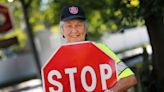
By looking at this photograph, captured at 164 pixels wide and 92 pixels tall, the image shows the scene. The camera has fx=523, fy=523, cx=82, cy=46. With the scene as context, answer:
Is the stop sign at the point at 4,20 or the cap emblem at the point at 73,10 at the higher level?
the cap emblem at the point at 73,10

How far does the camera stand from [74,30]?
405 cm

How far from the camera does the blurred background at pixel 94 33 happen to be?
9.15 m

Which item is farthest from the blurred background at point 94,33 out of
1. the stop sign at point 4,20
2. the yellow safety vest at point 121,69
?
the yellow safety vest at point 121,69

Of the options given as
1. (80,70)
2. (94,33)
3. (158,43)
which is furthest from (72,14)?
(94,33)

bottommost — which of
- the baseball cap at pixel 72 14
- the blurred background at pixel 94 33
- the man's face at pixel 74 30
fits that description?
the blurred background at pixel 94 33

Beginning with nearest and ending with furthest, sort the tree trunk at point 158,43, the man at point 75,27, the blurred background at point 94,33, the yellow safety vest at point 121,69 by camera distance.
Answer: the yellow safety vest at point 121,69 < the man at point 75,27 < the blurred background at point 94,33 < the tree trunk at point 158,43

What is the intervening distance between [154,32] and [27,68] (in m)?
19.6

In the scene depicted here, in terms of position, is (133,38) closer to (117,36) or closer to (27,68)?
(117,36)

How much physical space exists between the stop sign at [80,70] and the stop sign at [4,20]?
13223 mm

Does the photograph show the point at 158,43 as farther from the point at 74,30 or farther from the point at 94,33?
the point at 94,33

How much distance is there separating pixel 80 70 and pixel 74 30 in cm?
32

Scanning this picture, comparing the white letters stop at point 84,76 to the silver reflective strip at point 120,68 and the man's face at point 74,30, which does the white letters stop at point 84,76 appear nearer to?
the silver reflective strip at point 120,68

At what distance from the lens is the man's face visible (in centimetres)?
406

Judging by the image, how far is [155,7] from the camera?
859cm
